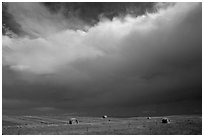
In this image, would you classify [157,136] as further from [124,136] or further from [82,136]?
[82,136]

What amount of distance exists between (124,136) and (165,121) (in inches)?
2199

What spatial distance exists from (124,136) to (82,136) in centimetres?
925

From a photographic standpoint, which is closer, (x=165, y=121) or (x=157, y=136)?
(x=157, y=136)

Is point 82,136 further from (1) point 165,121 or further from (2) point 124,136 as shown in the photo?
(1) point 165,121

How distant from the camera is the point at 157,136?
54250 mm

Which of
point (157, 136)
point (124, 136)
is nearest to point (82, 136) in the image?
point (124, 136)

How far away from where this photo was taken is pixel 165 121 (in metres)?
107

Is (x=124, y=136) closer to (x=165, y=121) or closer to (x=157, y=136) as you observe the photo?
(x=157, y=136)

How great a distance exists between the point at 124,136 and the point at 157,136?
713cm

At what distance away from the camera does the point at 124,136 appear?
184 feet

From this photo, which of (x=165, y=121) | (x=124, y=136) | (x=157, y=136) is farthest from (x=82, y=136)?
(x=165, y=121)

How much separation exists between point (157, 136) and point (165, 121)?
5524cm

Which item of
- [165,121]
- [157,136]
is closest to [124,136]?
[157,136]

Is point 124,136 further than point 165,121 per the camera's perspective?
No
